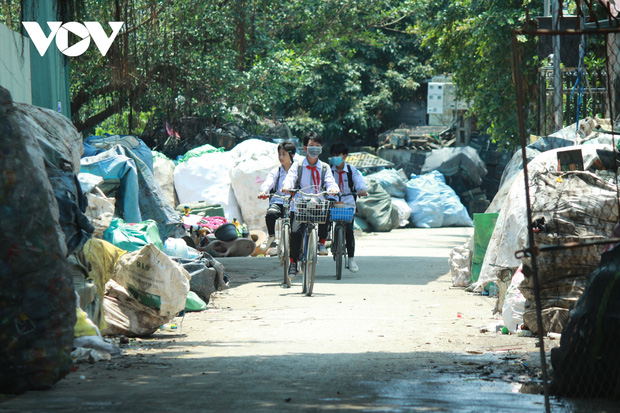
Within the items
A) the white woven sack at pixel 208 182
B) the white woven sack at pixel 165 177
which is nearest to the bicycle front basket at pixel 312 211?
the white woven sack at pixel 208 182

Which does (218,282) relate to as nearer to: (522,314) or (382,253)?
(522,314)

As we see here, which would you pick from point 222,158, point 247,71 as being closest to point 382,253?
point 222,158

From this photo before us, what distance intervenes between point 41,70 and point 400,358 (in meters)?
5.24

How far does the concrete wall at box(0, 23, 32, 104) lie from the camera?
23.8 feet

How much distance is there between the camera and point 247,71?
Answer: 1808cm

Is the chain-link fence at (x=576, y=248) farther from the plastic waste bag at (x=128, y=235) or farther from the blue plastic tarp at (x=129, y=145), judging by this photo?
the blue plastic tarp at (x=129, y=145)

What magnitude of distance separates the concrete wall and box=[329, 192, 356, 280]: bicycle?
3612 millimetres

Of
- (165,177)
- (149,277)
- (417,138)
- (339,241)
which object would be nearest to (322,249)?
(339,241)

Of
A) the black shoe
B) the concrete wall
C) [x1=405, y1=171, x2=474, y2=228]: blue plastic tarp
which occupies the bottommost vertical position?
[x1=405, y1=171, x2=474, y2=228]: blue plastic tarp

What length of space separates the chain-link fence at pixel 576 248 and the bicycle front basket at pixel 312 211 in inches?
97.9

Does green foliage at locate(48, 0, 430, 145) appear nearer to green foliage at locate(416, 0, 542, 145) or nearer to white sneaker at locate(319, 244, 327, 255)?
green foliage at locate(416, 0, 542, 145)

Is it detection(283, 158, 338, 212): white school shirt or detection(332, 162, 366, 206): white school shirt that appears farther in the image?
detection(332, 162, 366, 206): white school shirt

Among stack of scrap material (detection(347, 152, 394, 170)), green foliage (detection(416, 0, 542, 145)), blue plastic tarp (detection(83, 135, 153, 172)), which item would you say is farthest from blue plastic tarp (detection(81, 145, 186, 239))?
stack of scrap material (detection(347, 152, 394, 170))

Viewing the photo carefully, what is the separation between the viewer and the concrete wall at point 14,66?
7242mm
